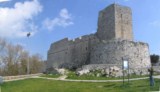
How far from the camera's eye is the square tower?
27.0m

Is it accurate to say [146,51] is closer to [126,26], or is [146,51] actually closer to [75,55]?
[126,26]

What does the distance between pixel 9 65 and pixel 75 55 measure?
18.9 feet

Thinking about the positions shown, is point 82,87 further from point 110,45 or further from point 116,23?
point 116,23

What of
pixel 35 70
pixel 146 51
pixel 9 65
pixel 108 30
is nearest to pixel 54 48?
pixel 35 70

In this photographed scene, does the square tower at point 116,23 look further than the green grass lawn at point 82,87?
Yes

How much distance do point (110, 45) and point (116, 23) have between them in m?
2.06

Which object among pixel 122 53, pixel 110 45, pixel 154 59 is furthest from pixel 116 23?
pixel 154 59

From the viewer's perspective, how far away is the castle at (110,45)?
25.7 metres

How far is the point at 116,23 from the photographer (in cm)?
2705

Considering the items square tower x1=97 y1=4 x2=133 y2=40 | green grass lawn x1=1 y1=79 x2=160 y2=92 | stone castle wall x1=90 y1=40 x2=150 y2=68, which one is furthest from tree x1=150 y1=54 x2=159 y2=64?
green grass lawn x1=1 y1=79 x2=160 y2=92

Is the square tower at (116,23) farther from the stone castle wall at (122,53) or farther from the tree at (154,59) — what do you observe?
the tree at (154,59)

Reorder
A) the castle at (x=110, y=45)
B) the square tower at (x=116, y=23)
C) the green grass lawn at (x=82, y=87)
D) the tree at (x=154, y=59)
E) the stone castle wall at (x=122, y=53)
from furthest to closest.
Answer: the tree at (x=154, y=59) < the square tower at (x=116, y=23) < the castle at (x=110, y=45) < the stone castle wall at (x=122, y=53) < the green grass lawn at (x=82, y=87)

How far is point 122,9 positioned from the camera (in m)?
27.8

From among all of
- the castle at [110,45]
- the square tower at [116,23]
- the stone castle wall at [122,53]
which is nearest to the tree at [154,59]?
the castle at [110,45]
